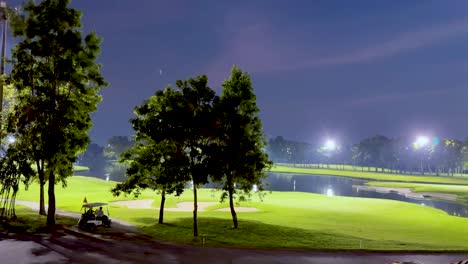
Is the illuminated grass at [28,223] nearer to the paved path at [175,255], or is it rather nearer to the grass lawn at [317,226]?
the paved path at [175,255]

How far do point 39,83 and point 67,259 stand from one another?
740 inches

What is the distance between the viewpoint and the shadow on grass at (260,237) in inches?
1196

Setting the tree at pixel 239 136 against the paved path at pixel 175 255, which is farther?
the tree at pixel 239 136

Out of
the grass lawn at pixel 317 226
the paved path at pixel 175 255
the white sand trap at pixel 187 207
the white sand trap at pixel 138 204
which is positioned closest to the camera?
the paved path at pixel 175 255

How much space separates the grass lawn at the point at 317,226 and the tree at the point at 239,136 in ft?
16.1

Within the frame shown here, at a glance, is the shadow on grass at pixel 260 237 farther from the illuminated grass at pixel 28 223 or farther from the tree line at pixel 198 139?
the illuminated grass at pixel 28 223

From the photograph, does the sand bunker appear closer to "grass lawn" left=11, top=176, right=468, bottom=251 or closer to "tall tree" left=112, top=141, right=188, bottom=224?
"grass lawn" left=11, top=176, right=468, bottom=251

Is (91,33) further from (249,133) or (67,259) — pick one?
(67,259)

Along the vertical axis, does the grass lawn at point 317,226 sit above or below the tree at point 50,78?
below

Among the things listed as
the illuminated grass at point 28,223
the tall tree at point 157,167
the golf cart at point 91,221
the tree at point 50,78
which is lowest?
the illuminated grass at point 28,223

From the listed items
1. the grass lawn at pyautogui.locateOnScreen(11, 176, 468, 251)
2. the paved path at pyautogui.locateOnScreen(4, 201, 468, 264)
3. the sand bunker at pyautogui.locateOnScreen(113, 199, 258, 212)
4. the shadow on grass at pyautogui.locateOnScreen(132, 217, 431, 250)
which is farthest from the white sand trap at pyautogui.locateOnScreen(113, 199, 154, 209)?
the paved path at pyautogui.locateOnScreen(4, 201, 468, 264)

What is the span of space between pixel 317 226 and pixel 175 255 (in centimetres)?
2255

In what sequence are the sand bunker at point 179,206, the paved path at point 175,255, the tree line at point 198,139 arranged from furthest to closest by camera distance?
the sand bunker at point 179,206 → the tree line at point 198,139 → the paved path at point 175,255

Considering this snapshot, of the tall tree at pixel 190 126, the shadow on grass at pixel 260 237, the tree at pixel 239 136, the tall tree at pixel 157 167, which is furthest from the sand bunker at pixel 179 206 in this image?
the tall tree at pixel 190 126
